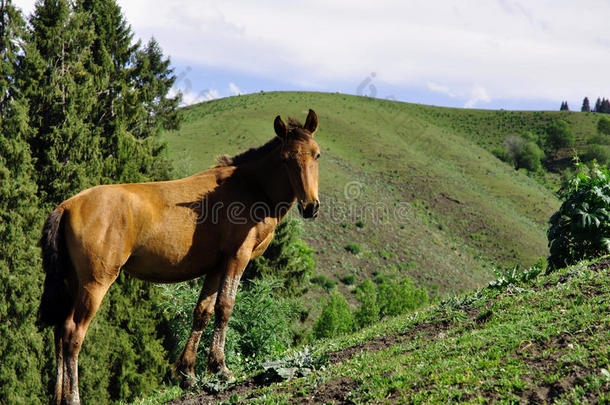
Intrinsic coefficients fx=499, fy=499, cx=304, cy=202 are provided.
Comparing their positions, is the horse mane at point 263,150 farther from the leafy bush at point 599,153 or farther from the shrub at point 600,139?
the shrub at point 600,139

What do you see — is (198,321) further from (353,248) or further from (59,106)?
(353,248)

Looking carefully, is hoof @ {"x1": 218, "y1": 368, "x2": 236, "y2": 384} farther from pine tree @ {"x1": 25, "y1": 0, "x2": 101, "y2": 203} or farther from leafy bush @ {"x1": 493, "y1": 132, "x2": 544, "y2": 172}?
leafy bush @ {"x1": 493, "y1": 132, "x2": 544, "y2": 172}

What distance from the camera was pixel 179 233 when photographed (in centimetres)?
705

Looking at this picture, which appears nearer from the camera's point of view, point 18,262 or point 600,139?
point 18,262

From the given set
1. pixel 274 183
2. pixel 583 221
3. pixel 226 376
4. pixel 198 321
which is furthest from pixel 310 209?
pixel 583 221

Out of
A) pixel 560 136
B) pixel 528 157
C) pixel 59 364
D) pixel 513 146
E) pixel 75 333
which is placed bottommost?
pixel 59 364

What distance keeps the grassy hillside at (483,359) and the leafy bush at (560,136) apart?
151687 millimetres

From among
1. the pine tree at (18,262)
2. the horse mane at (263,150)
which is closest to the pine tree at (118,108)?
the pine tree at (18,262)

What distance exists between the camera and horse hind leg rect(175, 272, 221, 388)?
7.52 m

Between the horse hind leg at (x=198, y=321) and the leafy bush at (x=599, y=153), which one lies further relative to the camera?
the leafy bush at (x=599, y=153)

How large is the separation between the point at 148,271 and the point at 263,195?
1998 mm

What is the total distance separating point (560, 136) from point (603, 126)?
16.2m

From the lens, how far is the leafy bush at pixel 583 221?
400 inches

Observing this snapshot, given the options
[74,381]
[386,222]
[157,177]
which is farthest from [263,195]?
[386,222]
